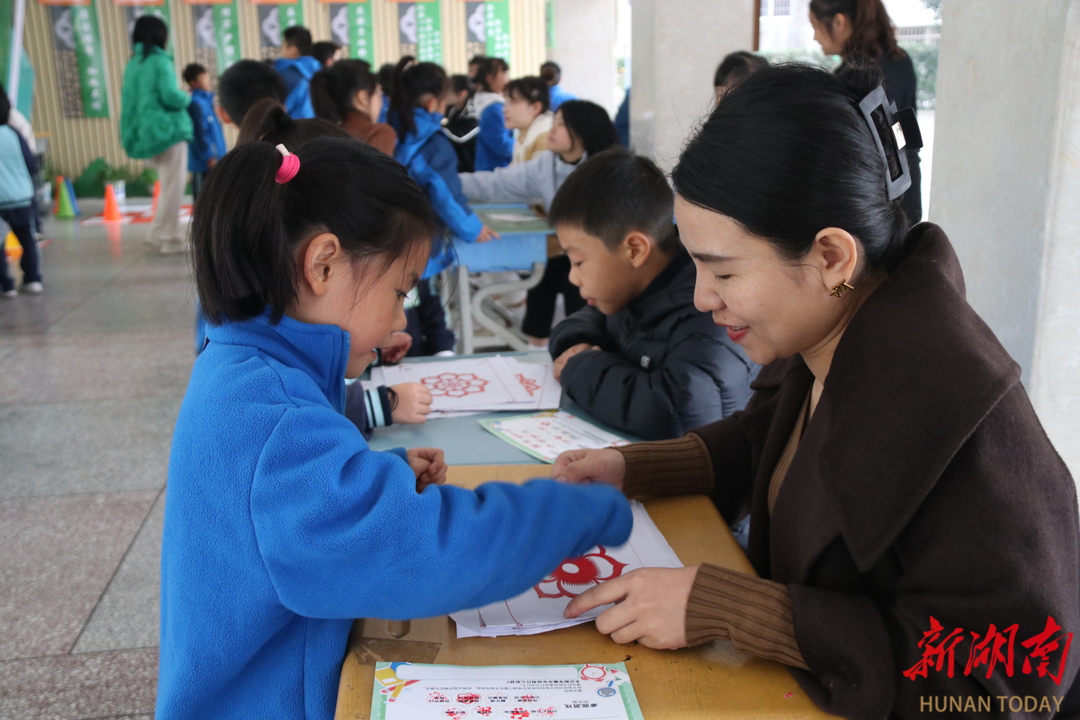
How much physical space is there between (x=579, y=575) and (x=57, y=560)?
203cm

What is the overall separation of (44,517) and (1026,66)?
2.80 metres

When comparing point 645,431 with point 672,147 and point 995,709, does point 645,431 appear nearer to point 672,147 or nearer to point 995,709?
point 995,709

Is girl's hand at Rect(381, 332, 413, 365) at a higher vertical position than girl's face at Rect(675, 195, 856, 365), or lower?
lower

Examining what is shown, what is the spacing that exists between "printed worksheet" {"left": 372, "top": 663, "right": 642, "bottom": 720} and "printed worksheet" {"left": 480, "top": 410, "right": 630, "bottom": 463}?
580 millimetres

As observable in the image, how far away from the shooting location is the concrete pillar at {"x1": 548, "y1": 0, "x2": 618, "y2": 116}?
33.9 feet

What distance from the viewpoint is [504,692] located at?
2.71 feet

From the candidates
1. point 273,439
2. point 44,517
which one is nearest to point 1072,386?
point 273,439

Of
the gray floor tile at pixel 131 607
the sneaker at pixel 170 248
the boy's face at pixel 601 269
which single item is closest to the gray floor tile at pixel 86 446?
the gray floor tile at pixel 131 607

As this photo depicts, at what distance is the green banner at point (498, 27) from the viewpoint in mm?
10539

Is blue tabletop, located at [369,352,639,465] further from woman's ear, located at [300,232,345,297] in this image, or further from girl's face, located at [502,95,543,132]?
girl's face, located at [502,95,543,132]

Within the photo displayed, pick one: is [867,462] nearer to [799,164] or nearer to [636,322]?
[799,164]

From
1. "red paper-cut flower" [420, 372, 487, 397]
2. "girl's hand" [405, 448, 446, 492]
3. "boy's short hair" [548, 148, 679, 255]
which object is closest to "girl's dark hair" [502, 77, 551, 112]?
"boy's short hair" [548, 148, 679, 255]

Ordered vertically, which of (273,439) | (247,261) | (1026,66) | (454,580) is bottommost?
(454,580)

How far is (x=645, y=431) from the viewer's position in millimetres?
1576
